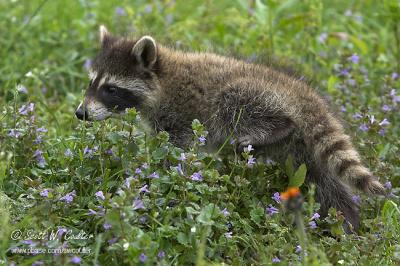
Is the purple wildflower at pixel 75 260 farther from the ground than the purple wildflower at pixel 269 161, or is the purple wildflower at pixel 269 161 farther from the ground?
the purple wildflower at pixel 75 260

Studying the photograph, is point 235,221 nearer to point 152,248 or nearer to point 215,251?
point 215,251

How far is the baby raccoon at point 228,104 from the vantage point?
6227 mm

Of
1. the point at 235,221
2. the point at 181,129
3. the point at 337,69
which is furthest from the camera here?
the point at 337,69

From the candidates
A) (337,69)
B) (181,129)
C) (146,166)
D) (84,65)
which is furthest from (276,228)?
(84,65)

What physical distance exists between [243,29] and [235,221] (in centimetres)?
454

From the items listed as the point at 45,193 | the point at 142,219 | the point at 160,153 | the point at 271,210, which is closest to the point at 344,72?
the point at 271,210

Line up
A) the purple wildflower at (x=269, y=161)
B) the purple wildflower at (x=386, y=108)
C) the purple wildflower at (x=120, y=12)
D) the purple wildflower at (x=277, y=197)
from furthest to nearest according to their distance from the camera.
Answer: the purple wildflower at (x=120, y=12)
the purple wildflower at (x=386, y=108)
the purple wildflower at (x=269, y=161)
the purple wildflower at (x=277, y=197)

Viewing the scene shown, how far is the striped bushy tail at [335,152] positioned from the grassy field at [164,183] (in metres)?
0.30

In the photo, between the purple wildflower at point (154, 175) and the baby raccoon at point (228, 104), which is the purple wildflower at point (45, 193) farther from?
the baby raccoon at point (228, 104)

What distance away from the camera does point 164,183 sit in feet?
17.9

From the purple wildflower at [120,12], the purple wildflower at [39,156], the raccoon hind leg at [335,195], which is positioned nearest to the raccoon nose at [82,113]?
the purple wildflower at [39,156]

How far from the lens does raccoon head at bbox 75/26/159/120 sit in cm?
677

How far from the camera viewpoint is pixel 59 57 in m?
9.17

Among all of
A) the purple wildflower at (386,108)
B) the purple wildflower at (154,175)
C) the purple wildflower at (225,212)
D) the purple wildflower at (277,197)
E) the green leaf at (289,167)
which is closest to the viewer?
the purple wildflower at (225,212)
